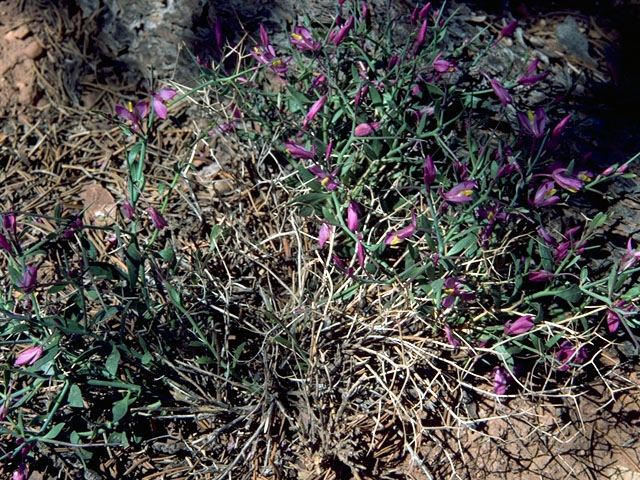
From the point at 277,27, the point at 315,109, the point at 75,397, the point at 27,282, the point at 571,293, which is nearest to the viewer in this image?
the point at 27,282

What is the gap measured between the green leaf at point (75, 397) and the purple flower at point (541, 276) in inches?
53.7

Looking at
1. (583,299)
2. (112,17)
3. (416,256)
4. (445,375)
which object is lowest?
(445,375)

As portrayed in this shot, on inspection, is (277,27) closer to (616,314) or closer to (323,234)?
(323,234)

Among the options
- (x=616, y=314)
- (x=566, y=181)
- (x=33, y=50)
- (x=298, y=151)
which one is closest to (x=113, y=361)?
(x=298, y=151)

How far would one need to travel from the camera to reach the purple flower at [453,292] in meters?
1.71

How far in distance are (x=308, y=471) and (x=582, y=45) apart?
7.15 ft

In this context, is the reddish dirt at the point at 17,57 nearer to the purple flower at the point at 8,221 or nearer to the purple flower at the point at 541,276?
the purple flower at the point at 8,221

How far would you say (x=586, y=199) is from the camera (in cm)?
220

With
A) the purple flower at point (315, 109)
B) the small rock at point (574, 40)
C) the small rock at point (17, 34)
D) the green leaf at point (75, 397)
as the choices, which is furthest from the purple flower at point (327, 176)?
the small rock at point (17, 34)

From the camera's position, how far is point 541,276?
6.00ft

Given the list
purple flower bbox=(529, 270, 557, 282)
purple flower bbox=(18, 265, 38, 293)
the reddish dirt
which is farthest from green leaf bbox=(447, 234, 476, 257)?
the reddish dirt

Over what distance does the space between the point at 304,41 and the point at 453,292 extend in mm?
956

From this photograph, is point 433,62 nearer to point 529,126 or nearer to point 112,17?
point 529,126

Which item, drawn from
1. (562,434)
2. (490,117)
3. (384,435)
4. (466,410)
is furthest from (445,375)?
(490,117)
